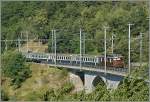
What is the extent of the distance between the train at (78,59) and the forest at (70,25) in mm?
781

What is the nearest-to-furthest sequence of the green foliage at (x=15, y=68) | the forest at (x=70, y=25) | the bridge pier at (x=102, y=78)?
the bridge pier at (x=102, y=78) < the green foliage at (x=15, y=68) < the forest at (x=70, y=25)

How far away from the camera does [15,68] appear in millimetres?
16938

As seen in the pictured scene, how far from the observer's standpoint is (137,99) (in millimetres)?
6320

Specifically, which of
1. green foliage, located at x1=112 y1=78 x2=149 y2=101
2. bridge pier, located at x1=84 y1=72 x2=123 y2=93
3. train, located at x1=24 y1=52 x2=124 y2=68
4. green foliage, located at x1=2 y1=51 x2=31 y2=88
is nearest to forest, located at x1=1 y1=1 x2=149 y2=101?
green foliage, located at x1=2 y1=51 x2=31 y2=88

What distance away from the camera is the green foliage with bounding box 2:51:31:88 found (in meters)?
16.5

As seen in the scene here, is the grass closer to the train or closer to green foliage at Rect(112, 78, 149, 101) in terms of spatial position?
the train

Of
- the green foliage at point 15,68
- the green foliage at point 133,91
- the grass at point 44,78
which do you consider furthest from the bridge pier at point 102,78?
the green foliage at point 133,91

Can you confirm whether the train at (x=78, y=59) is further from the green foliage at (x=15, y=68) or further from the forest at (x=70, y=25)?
the green foliage at (x=15, y=68)

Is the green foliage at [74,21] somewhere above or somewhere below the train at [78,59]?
above

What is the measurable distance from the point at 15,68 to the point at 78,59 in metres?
2.25

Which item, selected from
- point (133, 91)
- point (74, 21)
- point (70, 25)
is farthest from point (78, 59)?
point (133, 91)

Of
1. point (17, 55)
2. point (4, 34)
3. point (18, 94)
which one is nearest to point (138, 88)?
point (18, 94)

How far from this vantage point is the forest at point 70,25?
1756cm

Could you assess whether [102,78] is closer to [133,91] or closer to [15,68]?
[15,68]
